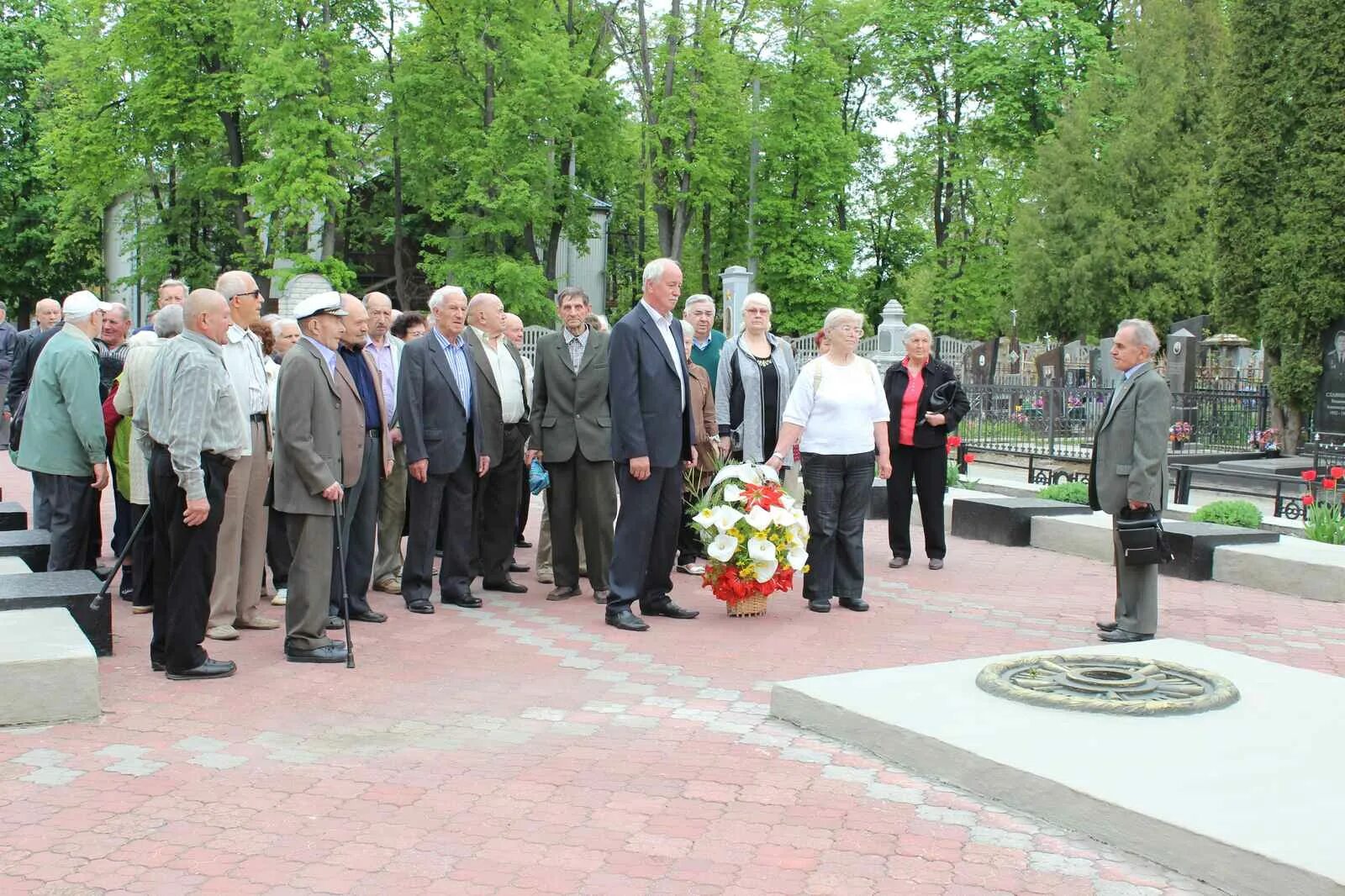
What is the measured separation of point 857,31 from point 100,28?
75.8 feet

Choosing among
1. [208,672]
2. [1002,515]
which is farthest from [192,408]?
[1002,515]

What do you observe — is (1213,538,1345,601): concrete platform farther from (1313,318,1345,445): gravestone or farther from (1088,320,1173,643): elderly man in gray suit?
(1313,318,1345,445): gravestone

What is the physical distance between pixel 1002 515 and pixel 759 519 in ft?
15.3

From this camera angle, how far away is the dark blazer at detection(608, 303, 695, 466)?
7.64 meters

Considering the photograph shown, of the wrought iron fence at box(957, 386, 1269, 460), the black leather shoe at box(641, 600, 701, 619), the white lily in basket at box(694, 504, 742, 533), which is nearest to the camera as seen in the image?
the white lily in basket at box(694, 504, 742, 533)

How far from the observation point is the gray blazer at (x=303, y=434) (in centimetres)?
665

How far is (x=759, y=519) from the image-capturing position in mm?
7832

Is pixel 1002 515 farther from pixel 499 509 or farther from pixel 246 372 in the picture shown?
pixel 246 372

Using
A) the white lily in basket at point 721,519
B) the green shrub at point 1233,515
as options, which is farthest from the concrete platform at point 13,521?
the green shrub at point 1233,515

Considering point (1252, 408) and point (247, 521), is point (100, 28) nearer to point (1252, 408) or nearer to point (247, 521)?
point (1252, 408)

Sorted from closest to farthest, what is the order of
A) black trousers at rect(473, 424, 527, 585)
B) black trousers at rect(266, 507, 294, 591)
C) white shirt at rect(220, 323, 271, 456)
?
white shirt at rect(220, 323, 271, 456)
black trousers at rect(266, 507, 294, 591)
black trousers at rect(473, 424, 527, 585)

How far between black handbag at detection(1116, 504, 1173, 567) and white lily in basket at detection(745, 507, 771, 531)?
2044mm

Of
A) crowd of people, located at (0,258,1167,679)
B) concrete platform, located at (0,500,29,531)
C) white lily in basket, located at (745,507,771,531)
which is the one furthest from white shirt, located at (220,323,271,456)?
concrete platform, located at (0,500,29,531)

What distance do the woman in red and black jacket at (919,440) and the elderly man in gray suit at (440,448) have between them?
11.2ft
